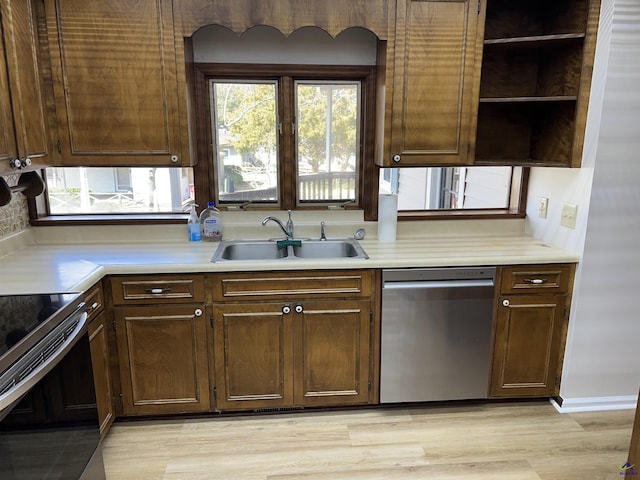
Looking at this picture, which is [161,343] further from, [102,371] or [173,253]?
[173,253]

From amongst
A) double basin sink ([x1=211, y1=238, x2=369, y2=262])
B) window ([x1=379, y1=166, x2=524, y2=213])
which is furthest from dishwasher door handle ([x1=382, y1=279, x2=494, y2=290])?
window ([x1=379, y1=166, x2=524, y2=213])

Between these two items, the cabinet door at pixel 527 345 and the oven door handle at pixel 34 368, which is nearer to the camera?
the oven door handle at pixel 34 368

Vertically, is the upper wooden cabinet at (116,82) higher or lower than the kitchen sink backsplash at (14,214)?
higher

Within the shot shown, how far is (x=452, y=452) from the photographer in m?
2.19

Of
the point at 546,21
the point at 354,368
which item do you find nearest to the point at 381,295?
the point at 354,368

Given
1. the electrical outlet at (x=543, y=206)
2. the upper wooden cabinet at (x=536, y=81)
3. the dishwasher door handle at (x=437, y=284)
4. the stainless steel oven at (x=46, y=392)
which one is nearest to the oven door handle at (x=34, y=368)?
the stainless steel oven at (x=46, y=392)

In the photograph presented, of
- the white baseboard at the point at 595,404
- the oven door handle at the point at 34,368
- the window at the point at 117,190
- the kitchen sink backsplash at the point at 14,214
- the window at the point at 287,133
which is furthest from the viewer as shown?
the window at the point at 117,190

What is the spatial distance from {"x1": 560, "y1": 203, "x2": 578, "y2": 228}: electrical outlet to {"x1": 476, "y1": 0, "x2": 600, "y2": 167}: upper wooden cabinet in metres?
0.22

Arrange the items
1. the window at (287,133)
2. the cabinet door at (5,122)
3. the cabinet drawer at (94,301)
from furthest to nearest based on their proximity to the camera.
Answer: the window at (287,133) → the cabinet drawer at (94,301) → the cabinet door at (5,122)

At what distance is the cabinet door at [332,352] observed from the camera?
2311 mm

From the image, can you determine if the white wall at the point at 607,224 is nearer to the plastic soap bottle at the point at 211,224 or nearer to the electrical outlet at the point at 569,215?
the electrical outlet at the point at 569,215

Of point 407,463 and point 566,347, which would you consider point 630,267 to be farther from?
point 407,463

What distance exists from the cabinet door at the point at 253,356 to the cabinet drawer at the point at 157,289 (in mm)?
146

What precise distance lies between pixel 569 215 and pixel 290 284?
1.53m
